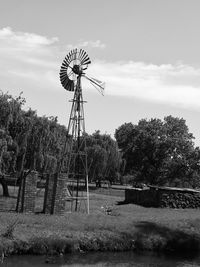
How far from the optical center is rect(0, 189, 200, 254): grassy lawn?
56.9 ft

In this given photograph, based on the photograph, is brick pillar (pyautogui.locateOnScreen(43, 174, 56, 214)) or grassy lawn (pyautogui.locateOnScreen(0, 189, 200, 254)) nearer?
grassy lawn (pyautogui.locateOnScreen(0, 189, 200, 254))

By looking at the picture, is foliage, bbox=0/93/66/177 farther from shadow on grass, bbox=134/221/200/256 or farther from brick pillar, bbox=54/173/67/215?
shadow on grass, bbox=134/221/200/256

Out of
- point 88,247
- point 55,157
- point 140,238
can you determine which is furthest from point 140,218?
point 55,157

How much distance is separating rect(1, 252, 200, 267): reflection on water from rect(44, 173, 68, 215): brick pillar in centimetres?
463

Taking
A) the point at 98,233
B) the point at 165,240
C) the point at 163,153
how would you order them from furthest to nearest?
the point at 163,153, the point at 165,240, the point at 98,233

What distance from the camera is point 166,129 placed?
71.5 m

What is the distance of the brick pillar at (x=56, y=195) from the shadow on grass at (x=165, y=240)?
11.9ft

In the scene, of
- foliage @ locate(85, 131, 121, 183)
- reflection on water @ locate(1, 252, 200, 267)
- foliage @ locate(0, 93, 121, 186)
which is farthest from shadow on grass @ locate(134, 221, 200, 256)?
foliage @ locate(85, 131, 121, 183)

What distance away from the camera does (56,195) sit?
22.5 metres

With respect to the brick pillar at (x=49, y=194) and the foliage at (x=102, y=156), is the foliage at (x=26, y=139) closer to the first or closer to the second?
the brick pillar at (x=49, y=194)

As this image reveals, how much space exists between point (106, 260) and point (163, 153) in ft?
176

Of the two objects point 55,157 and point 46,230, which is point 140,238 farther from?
point 55,157

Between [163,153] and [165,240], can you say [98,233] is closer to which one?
[165,240]

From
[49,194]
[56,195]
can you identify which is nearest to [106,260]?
[56,195]
